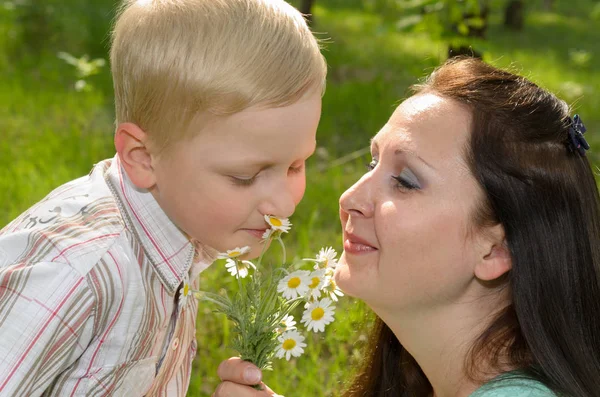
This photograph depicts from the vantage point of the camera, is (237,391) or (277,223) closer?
(277,223)

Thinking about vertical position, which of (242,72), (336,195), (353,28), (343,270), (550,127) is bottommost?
(353,28)

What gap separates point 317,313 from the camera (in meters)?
2.28

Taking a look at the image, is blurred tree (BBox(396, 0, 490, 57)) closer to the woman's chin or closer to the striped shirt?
the woman's chin

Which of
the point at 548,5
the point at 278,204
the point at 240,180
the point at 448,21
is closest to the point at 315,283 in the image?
the point at 278,204

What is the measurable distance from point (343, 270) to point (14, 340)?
96 centimetres

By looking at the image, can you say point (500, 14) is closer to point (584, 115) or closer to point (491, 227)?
point (584, 115)

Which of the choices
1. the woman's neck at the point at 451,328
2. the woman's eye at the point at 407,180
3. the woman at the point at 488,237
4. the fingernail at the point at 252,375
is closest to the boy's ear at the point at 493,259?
the woman at the point at 488,237

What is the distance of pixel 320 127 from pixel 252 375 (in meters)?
4.30

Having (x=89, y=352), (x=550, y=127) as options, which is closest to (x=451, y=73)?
(x=550, y=127)

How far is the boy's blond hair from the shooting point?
2.33 m

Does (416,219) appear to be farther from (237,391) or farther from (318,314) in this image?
(237,391)

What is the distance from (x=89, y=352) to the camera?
7.73 feet

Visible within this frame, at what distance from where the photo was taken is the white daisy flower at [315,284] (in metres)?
2.25

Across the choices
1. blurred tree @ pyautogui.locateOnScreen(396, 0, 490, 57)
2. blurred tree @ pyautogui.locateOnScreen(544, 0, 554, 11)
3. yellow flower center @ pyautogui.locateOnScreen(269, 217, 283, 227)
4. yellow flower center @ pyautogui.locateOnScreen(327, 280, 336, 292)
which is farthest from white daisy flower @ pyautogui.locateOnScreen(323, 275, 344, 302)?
blurred tree @ pyautogui.locateOnScreen(544, 0, 554, 11)
